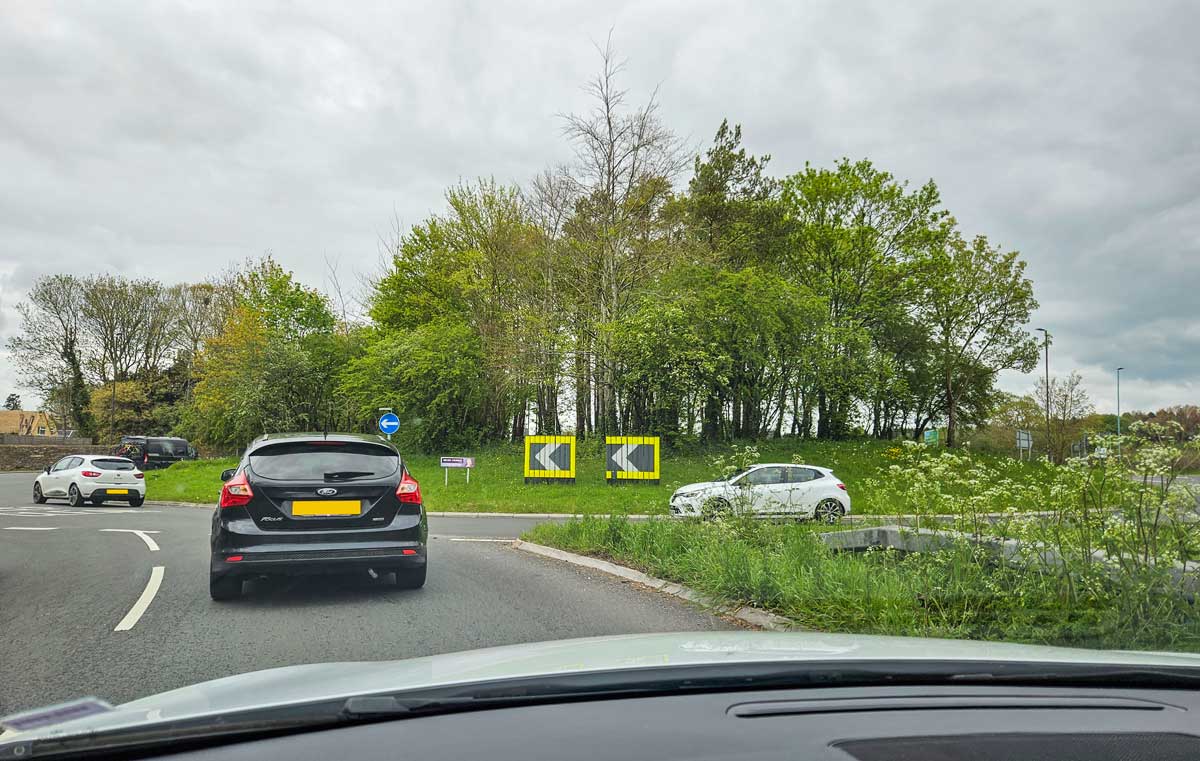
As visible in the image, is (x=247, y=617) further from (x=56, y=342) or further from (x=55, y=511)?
(x=56, y=342)

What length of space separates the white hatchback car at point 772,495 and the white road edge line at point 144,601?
19.0 feet

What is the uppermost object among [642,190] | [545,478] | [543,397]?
[642,190]

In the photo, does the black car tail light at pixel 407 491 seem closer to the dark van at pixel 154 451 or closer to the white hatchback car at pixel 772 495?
the white hatchback car at pixel 772 495

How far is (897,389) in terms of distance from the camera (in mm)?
35812

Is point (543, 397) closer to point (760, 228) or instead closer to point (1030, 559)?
point (760, 228)

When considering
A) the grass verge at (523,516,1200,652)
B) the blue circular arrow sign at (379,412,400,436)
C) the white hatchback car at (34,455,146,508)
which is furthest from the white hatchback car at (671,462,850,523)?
the white hatchback car at (34,455,146,508)

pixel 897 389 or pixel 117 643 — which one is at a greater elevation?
pixel 897 389

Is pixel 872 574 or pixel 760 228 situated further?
pixel 760 228

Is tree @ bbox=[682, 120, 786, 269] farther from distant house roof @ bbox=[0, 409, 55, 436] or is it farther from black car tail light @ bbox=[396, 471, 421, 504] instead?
distant house roof @ bbox=[0, 409, 55, 436]

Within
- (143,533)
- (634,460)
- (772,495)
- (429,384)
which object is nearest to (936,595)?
(772,495)

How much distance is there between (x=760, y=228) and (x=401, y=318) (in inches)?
699

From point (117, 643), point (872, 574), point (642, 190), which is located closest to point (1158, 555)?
point (872, 574)

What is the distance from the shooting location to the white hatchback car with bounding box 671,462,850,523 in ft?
30.0

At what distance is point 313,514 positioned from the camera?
7059 millimetres
